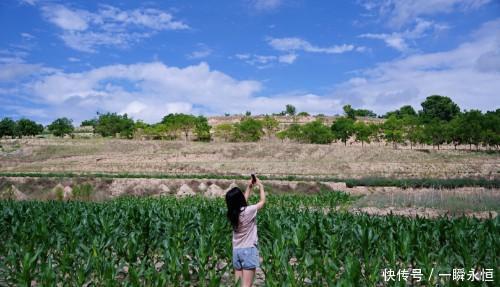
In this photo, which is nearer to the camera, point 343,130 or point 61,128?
point 343,130

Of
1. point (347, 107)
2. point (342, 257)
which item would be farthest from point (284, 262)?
point (347, 107)

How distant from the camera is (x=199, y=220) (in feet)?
31.6

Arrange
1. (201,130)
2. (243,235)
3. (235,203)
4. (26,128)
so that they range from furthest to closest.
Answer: (26,128), (201,130), (243,235), (235,203)

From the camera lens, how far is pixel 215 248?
8.26 metres

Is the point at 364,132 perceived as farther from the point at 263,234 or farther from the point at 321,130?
the point at 263,234

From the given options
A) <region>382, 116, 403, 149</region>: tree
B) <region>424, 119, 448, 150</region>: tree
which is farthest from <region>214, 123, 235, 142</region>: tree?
<region>424, 119, 448, 150</region>: tree

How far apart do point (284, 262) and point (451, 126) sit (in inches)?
2606

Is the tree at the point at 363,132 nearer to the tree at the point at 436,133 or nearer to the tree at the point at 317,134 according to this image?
the tree at the point at 317,134

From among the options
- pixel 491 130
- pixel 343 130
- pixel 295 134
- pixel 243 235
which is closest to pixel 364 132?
pixel 343 130

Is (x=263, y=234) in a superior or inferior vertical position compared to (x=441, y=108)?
inferior

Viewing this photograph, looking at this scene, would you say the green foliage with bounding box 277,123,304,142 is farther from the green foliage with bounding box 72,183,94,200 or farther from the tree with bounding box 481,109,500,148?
the green foliage with bounding box 72,183,94,200

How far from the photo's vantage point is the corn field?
6.08 metres

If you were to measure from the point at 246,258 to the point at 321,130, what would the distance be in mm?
71909

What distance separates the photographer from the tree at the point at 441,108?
11469cm
